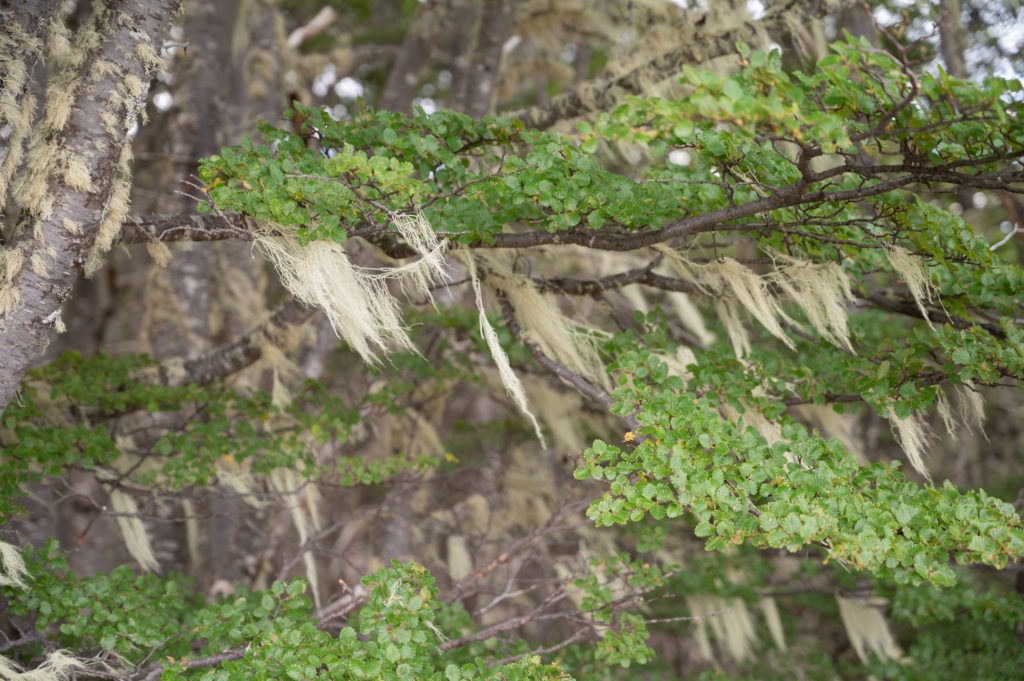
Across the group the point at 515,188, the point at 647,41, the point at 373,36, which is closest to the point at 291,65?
the point at 373,36

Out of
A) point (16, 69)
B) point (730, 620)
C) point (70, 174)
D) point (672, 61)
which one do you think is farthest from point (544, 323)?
point (730, 620)

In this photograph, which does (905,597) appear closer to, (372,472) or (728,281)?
(728,281)

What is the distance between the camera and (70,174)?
188 cm

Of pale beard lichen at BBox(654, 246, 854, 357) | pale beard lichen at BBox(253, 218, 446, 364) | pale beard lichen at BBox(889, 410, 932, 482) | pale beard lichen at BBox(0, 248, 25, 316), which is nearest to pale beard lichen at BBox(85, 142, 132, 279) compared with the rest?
pale beard lichen at BBox(0, 248, 25, 316)

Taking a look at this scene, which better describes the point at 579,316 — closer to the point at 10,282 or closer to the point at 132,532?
the point at 132,532

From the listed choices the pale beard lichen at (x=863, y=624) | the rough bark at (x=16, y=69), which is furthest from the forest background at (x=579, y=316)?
the pale beard lichen at (x=863, y=624)

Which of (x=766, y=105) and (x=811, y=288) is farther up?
(x=766, y=105)

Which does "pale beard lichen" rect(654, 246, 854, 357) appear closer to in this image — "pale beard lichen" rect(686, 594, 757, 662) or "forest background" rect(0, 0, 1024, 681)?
"forest background" rect(0, 0, 1024, 681)

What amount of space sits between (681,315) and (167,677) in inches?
Answer: 119

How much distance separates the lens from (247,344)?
3.38 metres

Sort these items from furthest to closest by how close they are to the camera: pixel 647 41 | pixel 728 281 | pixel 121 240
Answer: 1. pixel 647 41
2. pixel 728 281
3. pixel 121 240

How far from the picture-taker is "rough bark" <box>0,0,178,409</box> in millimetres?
1892

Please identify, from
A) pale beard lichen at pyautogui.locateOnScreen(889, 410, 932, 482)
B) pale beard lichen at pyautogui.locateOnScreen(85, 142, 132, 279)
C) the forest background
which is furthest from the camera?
pale beard lichen at pyautogui.locateOnScreen(889, 410, 932, 482)

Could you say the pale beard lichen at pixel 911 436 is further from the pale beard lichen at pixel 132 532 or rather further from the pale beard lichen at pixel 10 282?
the pale beard lichen at pixel 132 532
